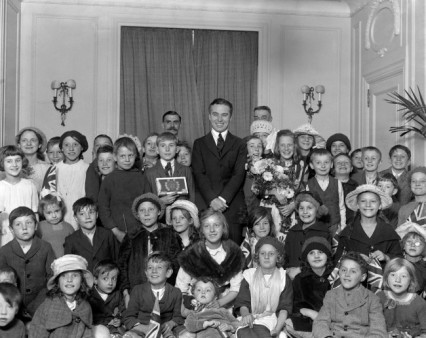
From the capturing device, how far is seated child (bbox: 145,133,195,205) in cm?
643

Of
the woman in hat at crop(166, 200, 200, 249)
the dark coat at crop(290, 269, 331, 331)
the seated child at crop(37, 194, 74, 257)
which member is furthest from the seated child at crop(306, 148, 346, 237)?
the seated child at crop(37, 194, 74, 257)

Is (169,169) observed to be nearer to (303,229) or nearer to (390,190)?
(303,229)

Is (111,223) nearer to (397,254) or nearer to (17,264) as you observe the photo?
(17,264)

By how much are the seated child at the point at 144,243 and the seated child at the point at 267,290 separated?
2.08 feet

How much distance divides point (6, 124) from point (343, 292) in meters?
5.29

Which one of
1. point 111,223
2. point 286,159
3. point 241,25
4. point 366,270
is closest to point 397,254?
point 366,270

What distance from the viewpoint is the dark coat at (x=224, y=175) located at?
6414mm

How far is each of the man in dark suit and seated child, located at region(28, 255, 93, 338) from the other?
1.55 metres

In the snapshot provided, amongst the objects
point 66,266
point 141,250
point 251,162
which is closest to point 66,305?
point 66,266

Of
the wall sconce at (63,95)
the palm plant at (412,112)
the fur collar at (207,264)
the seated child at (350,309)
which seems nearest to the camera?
the seated child at (350,309)

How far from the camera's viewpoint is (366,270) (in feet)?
17.7

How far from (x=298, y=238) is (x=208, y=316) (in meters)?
1.19

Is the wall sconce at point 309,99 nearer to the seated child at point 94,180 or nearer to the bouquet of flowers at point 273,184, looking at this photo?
the bouquet of flowers at point 273,184

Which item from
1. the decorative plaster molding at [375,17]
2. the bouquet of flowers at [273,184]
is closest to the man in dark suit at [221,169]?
the bouquet of flowers at [273,184]
